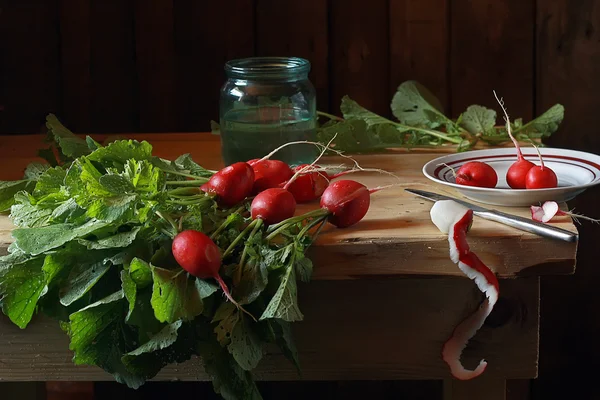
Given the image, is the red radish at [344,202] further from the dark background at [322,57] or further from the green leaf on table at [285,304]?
the dark background at [322,57]

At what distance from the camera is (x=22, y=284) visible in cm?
92

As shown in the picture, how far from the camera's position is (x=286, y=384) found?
6.32ft

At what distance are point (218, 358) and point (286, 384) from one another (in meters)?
1.06

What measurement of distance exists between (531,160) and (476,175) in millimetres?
131

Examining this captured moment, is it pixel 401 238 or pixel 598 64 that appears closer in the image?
pixel 401 238

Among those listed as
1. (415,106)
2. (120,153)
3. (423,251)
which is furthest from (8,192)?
(415,106)

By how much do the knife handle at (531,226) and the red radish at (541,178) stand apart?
0.11 m

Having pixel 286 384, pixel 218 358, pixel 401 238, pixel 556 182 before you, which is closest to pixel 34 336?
pixel 218 358

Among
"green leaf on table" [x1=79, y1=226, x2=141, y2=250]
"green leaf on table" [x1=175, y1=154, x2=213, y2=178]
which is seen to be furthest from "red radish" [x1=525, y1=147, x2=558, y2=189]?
"green leaf on table" [x1=79, y1=226, x2=141, y2=250]

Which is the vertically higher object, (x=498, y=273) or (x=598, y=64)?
(x=598, y=64)

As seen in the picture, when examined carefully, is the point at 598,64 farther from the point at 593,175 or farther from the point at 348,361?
the point at 348,361

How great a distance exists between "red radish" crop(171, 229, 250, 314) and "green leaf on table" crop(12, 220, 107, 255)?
0.26 ft

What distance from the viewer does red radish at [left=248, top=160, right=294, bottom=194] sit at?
1.09 meters

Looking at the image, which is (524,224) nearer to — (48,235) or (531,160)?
(531,160)
